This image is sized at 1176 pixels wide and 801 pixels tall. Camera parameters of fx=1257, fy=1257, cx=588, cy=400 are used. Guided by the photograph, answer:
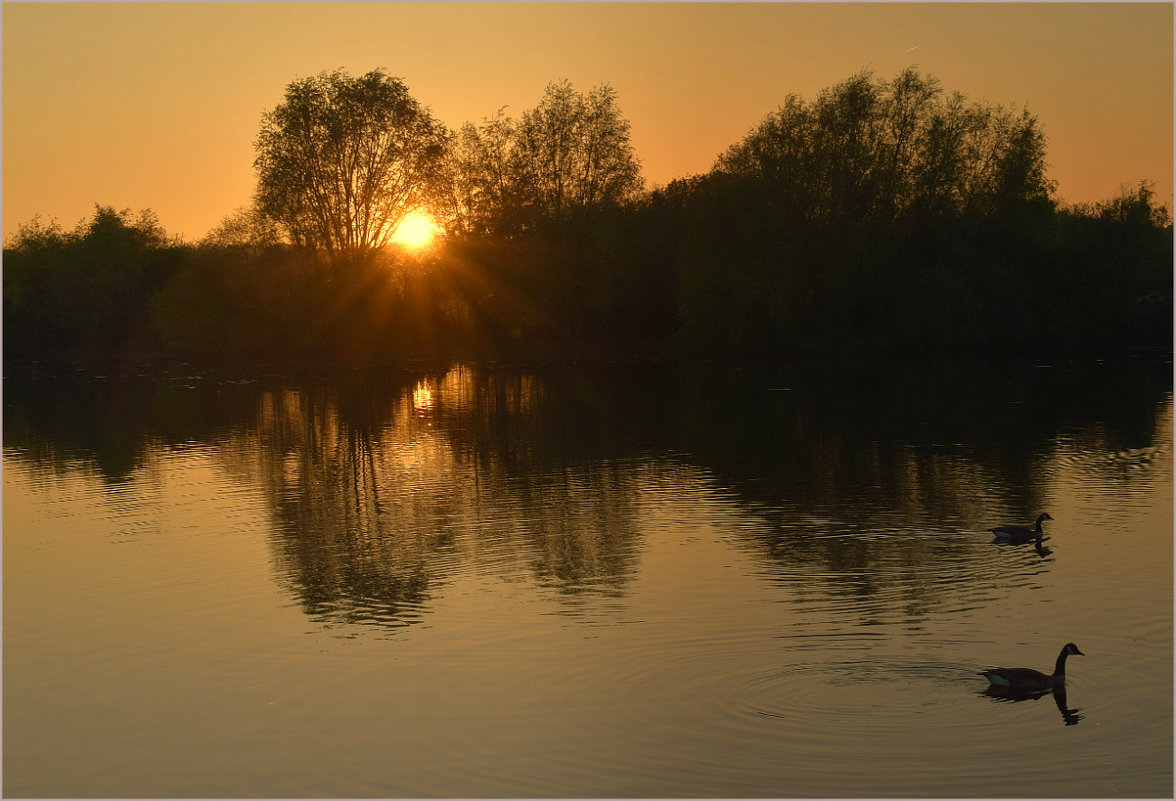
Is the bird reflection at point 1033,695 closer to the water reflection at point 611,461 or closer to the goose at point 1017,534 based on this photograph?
the water reflection at point 611,461

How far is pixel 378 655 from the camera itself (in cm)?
1295

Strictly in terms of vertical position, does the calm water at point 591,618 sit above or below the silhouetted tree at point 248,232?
below

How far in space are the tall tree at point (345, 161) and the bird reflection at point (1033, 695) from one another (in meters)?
64.4

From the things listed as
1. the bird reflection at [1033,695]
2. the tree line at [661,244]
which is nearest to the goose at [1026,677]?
the bird reflection at [1033,695]

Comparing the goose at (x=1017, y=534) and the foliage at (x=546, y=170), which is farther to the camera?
the foliage at (x=546, y=170)

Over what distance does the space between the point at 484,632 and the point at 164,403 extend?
1478 inches

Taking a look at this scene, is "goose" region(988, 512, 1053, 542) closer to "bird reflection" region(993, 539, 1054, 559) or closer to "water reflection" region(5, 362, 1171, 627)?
"bird reflection" region(993, 539, 1054, 559)

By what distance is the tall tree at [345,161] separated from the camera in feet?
232

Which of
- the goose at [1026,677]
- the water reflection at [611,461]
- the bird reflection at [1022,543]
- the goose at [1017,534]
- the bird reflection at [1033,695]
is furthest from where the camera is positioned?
the goose at [1017,534]

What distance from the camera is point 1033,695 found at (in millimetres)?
11086

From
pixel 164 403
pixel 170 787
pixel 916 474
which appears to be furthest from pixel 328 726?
pixel 164 403

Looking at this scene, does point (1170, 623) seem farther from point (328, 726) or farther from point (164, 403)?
point (164, 403)

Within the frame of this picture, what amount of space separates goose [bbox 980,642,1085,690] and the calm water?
6.3 inches

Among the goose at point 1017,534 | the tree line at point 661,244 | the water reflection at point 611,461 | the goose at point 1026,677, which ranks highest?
the tree line at point 661,244
